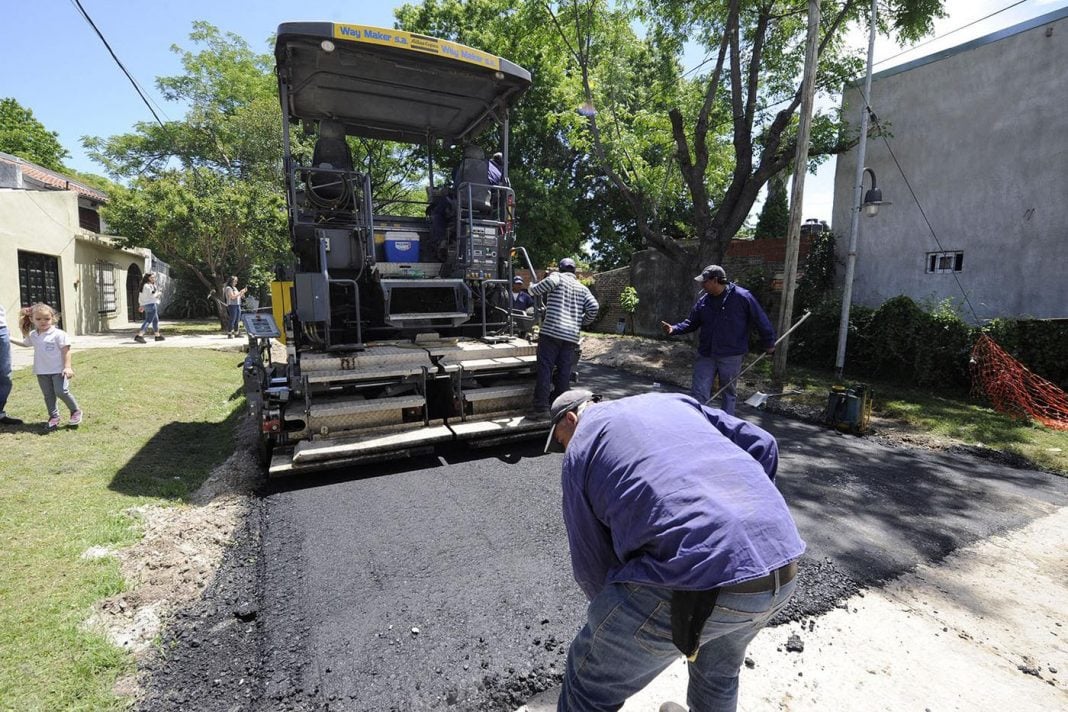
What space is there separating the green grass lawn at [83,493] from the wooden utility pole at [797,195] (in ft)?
23.5

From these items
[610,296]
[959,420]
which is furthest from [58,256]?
[959,420]

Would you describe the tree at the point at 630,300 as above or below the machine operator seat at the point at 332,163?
A: below

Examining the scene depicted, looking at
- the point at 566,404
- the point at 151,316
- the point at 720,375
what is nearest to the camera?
the point at 566,404

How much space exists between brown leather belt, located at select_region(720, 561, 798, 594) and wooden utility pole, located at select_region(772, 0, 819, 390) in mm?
6983

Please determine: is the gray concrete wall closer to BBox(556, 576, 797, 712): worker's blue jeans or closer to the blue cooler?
the blue cooler

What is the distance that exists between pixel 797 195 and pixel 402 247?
593 cm

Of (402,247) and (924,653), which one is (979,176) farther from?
(924,653)

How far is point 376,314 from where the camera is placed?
567cm

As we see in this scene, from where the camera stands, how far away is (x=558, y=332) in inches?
204

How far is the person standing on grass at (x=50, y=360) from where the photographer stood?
5.26 metres

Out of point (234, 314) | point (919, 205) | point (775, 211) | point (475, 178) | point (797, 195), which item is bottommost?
point (234, 314)

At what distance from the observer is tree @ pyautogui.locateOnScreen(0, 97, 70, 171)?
31.2 metres

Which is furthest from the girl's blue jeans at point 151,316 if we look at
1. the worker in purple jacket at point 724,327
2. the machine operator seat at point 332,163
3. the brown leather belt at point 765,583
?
the brown leather belt at point 765,583

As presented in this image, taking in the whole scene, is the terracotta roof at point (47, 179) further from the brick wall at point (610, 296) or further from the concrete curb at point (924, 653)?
the concrete curb at point (924, 653)
